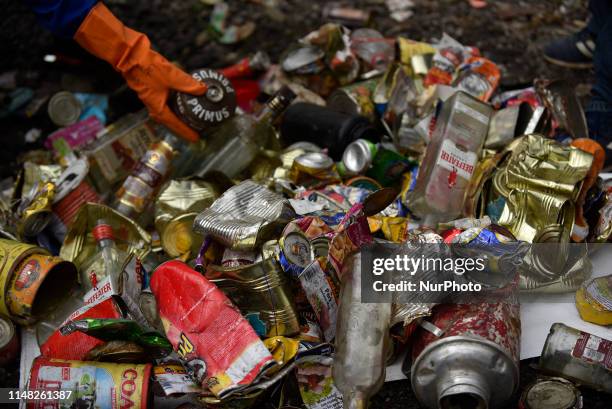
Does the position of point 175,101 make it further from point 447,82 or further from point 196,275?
point 447,82

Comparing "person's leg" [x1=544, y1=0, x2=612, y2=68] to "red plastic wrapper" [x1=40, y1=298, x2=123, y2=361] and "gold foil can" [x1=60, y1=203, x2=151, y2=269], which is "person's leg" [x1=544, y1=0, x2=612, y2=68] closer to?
"gold foil can" [x1=60, y1=203, x2=151, y2=269]

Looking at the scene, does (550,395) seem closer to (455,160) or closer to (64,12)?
(455,160)

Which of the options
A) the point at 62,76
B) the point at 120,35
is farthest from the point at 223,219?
the point at 62,76

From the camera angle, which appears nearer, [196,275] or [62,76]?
[196,275]

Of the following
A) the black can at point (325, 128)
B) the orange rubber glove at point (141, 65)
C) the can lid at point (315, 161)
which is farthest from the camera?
the black can at point (325, 128)

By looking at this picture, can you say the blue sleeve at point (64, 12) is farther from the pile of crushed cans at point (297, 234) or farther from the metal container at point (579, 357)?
the metal container at point (579, 357)

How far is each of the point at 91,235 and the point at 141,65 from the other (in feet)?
Answer: 2.56

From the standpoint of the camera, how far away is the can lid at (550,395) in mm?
1816

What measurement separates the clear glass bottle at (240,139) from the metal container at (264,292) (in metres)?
0.95

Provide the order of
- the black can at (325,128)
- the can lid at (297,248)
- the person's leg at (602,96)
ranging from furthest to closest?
the person's leg at (602,96)
the black can at (325,128)
the can lid at (297,248)

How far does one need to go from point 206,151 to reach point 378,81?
1.00 meters

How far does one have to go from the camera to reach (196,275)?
1938 mm

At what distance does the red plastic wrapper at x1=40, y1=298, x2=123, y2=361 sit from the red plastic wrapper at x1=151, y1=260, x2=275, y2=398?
7.9 inches

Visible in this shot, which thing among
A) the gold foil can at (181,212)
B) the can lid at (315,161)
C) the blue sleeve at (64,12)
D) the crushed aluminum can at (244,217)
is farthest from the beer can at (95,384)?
the blue sleeve at (64,12)
